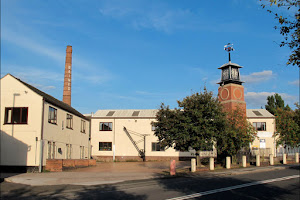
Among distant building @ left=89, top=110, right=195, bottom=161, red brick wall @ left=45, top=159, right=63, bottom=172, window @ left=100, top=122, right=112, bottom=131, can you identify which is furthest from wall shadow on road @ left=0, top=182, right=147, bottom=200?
window @ left=100, top=122, right=112, bottom=131

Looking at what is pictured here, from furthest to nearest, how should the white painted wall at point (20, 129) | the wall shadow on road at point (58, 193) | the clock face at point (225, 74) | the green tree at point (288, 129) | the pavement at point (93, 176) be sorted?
1. the clock face at point (225, 74)
2. the green tree at point (288, 129)
3. the white painted wall at point (20, 129)
4. the pavement at point (93, 176)
5. the wall shadow on road at point (58, 193)

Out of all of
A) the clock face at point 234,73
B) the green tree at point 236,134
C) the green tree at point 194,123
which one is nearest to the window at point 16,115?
the green tree at point 194,123

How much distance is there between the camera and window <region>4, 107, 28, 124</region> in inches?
949

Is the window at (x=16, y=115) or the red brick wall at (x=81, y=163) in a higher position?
the window at (x=16, y=115)

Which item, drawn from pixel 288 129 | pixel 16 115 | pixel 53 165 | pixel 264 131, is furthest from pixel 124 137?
pixel 288 129

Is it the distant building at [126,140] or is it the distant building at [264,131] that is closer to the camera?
the distant building at [126,140]

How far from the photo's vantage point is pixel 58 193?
1280 cm

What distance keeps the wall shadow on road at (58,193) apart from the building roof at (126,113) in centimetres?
2964

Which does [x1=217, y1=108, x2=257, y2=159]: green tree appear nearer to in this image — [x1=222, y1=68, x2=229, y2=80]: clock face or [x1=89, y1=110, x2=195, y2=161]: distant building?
[x1=222, y1=68, x2=229, y2=80]: clock face

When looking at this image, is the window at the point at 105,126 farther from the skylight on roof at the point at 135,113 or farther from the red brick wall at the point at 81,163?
the red brick wall at the point at 81,163

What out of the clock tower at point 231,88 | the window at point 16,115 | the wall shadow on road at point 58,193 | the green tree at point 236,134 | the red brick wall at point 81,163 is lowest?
the red brick wall at point 81,163

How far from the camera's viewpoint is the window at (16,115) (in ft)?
79.0

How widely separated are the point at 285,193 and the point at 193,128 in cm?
1045

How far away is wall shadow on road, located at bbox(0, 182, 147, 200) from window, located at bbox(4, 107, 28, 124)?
31.9 feet
